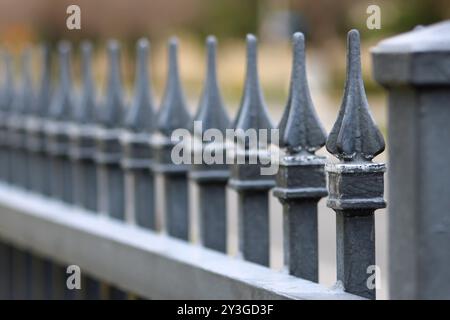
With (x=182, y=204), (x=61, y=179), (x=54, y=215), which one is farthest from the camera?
(x=61, y=179)

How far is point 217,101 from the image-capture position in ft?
11.3

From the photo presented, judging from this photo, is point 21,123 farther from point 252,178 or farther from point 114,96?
point 252,178

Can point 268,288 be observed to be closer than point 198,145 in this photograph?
Yes

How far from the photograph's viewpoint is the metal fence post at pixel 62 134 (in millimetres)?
4684

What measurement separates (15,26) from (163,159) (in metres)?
45.1

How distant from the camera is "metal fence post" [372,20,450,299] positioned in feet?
7.63

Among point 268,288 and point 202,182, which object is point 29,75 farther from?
point 268,288

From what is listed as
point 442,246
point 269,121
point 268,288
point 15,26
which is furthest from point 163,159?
point 15,26

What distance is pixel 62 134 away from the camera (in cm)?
466

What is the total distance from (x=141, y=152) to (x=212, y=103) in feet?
1.77

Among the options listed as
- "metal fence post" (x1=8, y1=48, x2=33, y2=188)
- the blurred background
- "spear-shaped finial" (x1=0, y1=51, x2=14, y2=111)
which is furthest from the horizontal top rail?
the blurred background

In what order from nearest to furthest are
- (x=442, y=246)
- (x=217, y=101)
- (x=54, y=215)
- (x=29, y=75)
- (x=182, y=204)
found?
(x=442, y=246)
(x=217, y=101)
(x=182, y=204)
(x=54, y=215)
(x=29, y=75)

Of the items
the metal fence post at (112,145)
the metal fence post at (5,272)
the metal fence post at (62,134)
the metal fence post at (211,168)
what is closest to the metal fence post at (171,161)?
the metal fence post at (211,168)
